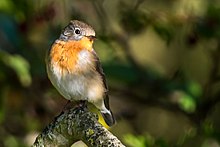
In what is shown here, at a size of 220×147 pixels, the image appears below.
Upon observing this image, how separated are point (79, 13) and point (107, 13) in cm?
79

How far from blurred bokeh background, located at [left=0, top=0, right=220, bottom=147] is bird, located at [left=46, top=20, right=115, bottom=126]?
691 millimetres

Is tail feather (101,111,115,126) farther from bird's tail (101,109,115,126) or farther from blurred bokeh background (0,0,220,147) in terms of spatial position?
blurred bokeh background (0,0,220,147)

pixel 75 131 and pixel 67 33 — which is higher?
pixel 75 131

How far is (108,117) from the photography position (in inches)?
186

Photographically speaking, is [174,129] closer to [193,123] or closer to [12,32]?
[193,123]

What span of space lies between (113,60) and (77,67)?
1.74m

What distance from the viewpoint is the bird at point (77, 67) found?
14.2 feet

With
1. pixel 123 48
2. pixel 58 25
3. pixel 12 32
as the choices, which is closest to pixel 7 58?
pixel 12 32

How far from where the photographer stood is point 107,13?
7.09m

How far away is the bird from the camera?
14.2 ft

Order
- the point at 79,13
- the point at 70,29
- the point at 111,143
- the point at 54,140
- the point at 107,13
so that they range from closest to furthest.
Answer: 1. the point at 111,143
2. the point at 54,140
3. the point at 70,29
4. the point at 79,13
5. the point at 107,13

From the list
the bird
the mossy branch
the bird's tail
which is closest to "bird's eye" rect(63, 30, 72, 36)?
the bird

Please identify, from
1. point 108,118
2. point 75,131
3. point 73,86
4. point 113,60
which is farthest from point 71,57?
point 113,60

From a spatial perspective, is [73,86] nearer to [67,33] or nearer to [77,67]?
[77,67]
